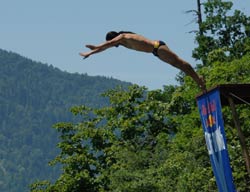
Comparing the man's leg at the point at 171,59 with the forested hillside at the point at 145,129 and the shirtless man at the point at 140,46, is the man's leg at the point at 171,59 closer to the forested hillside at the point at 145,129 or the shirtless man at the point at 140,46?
the shirtless man at the point at 140,46

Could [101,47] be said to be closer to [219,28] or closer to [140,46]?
[140,46]

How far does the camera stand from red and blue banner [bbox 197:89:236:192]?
1571 cm

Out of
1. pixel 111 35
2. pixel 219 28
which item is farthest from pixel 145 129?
pixel 111 35

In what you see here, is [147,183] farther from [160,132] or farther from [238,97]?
[238,97]

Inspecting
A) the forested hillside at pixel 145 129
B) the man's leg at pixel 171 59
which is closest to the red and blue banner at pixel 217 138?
the man's leg at pixel 171 59

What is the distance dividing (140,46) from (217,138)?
5.66 m

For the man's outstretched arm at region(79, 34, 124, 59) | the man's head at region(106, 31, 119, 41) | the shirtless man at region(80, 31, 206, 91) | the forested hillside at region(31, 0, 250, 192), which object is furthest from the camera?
the forested hillside at region(31, 0, 250, 192)

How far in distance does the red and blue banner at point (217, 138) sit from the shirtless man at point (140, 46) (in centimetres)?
510

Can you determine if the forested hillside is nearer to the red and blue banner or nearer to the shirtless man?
the red and blue banner

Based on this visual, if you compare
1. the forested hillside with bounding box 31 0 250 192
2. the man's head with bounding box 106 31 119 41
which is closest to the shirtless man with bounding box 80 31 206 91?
the man's head with bounding box 106 31 119 41

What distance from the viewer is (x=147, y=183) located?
126 feet

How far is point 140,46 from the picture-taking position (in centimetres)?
1052

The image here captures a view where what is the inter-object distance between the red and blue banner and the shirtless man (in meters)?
5.10

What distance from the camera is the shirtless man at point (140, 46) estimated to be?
10.5 metres
